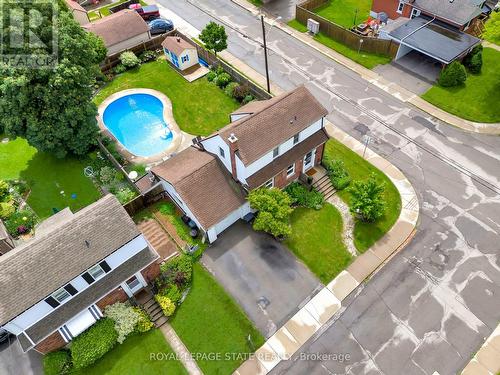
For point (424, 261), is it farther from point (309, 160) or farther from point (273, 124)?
point (273, 124)

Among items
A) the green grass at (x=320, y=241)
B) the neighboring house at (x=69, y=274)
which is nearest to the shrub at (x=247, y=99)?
the green grass at (x=320, y=241)

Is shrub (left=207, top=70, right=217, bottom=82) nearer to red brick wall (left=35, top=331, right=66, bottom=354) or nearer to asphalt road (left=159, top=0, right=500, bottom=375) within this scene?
asphalt road (left=159, top=0, right=500, bottom=375)

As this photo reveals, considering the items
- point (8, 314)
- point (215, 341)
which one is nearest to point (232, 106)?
point (215, 341)

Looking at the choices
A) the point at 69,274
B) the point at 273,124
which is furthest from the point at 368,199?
the point at 69,274

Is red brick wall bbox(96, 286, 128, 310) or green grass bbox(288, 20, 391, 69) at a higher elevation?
green grass bbox(288, 20, 391, 69)

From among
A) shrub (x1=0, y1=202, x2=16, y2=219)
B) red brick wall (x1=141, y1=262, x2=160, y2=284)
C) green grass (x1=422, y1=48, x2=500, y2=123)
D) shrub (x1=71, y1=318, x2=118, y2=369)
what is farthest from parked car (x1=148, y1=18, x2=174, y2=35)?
shrub (x1=71, y1=318, x2=118, y2=369)

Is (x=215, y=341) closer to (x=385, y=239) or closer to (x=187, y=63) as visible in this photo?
(x=385, y=239)

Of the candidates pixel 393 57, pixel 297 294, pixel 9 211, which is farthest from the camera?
pixel 393 57
